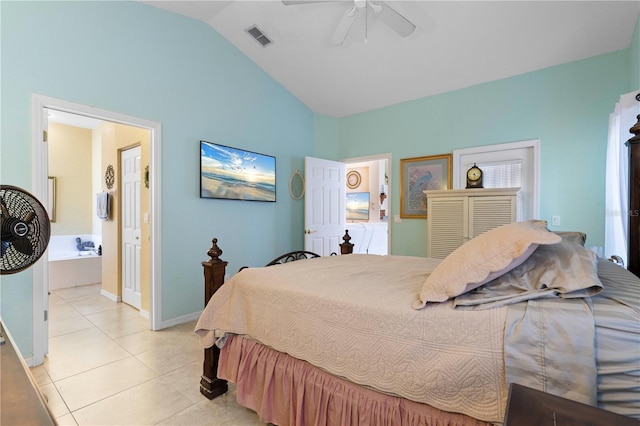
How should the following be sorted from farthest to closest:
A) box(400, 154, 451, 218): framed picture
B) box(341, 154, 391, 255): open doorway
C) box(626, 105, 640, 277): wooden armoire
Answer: box(341, 154, 391, 255): open doorway < box(400, 154, 451, 218): framed picture < box(626, 105, 640, 277): wooden armoire

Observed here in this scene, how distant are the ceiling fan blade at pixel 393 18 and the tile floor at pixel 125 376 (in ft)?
10.2

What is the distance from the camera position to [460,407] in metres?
Answer: 1.04

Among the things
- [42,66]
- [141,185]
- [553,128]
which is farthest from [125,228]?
[553,128]

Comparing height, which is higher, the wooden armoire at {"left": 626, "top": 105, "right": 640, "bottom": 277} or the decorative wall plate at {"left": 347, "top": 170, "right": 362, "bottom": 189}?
the decorative wall plate at {"left": 347, "top": 170, "right": 362, "bottom": 189}

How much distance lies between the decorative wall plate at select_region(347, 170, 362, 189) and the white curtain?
226 inches

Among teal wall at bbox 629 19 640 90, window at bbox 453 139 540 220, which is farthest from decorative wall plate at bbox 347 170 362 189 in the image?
teal wall at bbox 629 19 640 90

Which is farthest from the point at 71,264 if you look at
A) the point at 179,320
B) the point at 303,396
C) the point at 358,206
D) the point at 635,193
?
the point at 635,193

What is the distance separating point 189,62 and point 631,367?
4.01m

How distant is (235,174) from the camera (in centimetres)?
378

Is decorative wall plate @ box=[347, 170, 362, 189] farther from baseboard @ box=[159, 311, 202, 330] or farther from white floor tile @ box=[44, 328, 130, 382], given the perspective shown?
white floor tile @ box=[44, 328, 130, 382]

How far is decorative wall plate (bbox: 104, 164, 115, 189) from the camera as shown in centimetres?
417

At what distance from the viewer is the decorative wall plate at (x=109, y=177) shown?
164 inches

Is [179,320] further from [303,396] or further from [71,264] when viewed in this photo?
[71,264]

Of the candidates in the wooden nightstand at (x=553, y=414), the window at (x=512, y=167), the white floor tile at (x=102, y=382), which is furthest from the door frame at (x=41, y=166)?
the window at (x=512, y=167)
